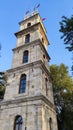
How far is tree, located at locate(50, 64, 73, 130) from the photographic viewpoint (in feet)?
71.3

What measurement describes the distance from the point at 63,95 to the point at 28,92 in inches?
389

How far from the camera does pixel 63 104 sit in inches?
914

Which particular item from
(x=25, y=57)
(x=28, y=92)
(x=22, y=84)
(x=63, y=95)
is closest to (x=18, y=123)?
(x=28, y=92)

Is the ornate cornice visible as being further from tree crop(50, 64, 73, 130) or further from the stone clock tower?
tree crop(50, 64, 73, 130)

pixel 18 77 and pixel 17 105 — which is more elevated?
pixel 18 77

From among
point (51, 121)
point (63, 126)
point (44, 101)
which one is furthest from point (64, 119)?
point (44, 101)

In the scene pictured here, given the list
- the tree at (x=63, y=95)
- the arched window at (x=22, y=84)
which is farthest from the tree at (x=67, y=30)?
the tree at (x=63, y=95)

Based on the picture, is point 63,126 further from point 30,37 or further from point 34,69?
point 30,37

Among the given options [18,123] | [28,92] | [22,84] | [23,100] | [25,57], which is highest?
[25,57]

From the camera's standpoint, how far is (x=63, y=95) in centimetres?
2362

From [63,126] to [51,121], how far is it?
6.77 m

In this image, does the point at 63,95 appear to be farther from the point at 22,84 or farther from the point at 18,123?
the point at 18,123

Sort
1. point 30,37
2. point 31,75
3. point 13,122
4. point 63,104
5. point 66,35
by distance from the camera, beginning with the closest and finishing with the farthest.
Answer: point 66,35 < point 13,122 < point 31,75 < point 30,37 < point 63,104

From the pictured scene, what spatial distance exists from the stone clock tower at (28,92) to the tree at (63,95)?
4.94 meters
